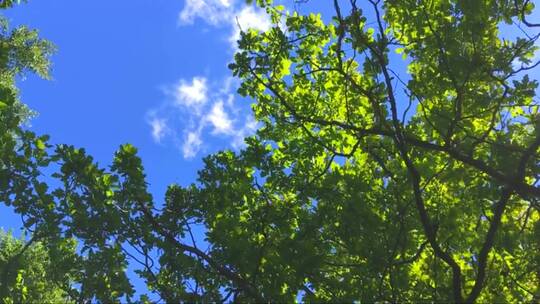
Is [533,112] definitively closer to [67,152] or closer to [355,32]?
[355,32]

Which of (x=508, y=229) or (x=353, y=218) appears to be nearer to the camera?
(x=353, y=218)

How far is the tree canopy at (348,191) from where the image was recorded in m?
5.80

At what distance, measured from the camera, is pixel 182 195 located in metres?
7.03

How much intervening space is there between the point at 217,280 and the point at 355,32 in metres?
3.72

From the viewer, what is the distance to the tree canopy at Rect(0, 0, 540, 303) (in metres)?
5.80

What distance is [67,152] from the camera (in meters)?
5.85

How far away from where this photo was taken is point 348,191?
705 cm

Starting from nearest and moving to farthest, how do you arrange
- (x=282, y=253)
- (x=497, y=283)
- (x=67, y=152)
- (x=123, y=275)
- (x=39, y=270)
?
1. (x=123, y=275)
2. (x=67, y=152)
3. (x=282, y=253)
4. (x=497, y=283)
5. (x=39, y=270)

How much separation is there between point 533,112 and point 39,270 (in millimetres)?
9903

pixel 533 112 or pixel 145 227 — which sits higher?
pixel 533 112

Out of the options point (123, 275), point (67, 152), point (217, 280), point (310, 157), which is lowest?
point (123, 275)

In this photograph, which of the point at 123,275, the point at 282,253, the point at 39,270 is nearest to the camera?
the point at 123,275

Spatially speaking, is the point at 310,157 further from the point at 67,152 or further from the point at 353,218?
the point at 67,152

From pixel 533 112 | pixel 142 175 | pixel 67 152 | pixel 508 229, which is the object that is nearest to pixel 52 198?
pixel 67 152
